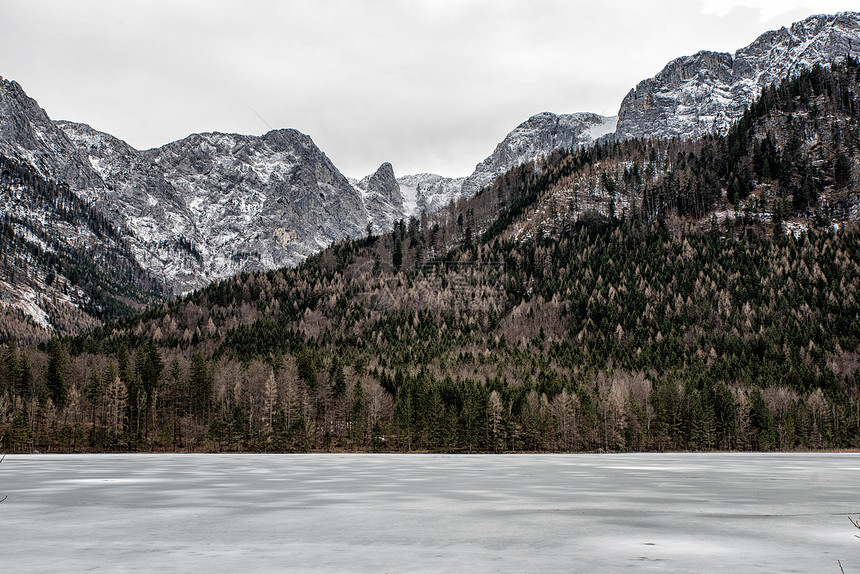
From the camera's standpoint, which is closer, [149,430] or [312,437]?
[312,437]

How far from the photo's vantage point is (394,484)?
48625 mm

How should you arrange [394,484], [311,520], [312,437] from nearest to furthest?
[311,520] < [394,484] < [312,437]

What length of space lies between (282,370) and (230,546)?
531 ft

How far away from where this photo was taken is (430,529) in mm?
24328

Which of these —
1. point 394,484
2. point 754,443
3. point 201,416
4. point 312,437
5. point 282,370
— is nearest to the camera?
point 394,484

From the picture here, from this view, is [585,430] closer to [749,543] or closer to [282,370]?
[282,370]

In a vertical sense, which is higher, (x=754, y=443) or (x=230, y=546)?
(x=230, y=546)

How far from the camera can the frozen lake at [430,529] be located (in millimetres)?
17672

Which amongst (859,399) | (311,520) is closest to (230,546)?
(311,520)

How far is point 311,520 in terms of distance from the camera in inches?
1062

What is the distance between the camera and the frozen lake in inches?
696

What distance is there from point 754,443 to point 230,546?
157 meters

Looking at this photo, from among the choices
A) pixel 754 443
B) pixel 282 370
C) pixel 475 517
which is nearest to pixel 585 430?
pixel 754 443

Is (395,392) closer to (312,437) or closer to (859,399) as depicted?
(312,437)
